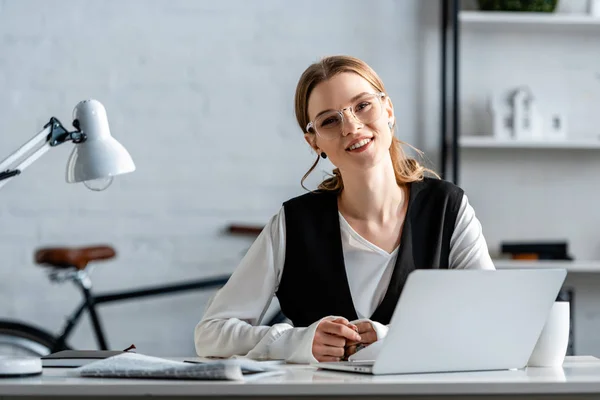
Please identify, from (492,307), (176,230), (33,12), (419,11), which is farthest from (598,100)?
(492,307)

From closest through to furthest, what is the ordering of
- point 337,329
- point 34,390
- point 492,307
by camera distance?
point 34,390
point 492,307
point 337,329

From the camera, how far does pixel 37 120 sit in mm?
3402

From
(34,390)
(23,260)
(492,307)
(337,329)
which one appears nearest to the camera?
(34,390)

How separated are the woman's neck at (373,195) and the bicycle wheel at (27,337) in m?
1.64

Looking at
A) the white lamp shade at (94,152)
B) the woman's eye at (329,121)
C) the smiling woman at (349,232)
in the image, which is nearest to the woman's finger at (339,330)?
the smiling woman at (349,232)

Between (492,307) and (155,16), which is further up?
(155,16)

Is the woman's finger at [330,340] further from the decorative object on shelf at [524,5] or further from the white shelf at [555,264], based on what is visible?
the decorative object on shelf at [524,5]

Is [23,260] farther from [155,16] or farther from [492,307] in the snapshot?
[492,307]

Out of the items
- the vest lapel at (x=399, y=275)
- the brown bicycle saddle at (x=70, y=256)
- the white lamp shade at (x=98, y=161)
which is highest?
the white lamp shade at (x=98, y=161)

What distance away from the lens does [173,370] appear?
1.12 metres

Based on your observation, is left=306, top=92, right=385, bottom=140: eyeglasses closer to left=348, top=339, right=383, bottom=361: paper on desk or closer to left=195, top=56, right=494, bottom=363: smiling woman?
left=195, top=56, right=494, bottom=363: smiling woman

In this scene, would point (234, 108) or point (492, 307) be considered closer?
point (492, 307)

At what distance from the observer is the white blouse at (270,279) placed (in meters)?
1.72

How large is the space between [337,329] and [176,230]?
203 centimetres
